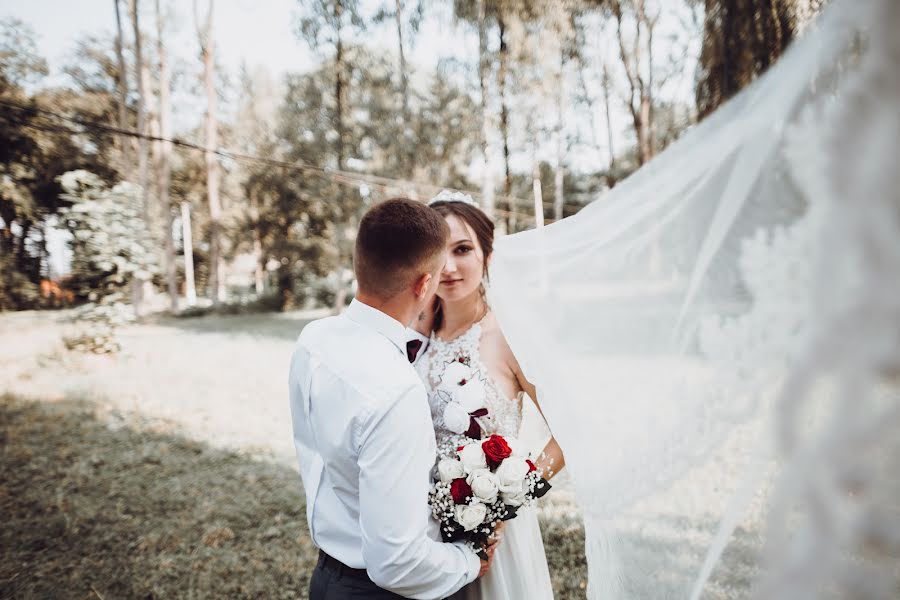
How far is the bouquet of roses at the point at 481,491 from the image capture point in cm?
150

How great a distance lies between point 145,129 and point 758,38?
84.0ft

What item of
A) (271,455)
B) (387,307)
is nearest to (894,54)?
(387,307)

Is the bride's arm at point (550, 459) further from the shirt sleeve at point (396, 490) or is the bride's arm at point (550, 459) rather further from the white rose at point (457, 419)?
the shirt sleeve at point (396, 490)

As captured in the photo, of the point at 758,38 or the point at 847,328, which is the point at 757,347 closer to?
→ the point at 847,328

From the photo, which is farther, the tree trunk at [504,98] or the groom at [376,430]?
the tree trunk at [504,98]

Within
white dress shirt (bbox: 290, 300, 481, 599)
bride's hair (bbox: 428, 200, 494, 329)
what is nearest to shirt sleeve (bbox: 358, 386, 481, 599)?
white dress shirt (bbox: 290, 300, 481, 599)

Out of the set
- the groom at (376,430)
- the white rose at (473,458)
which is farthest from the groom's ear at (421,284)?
the white rose at (473,458)

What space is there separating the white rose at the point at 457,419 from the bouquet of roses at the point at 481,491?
23 centimetres

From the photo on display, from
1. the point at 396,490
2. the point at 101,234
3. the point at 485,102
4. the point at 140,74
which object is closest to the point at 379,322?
the point at 396,490

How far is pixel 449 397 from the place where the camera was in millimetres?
1988

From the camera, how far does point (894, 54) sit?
0.39m

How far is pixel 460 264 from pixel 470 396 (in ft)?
2.12

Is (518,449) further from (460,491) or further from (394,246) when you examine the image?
(394,246)

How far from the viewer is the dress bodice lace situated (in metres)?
1.99
